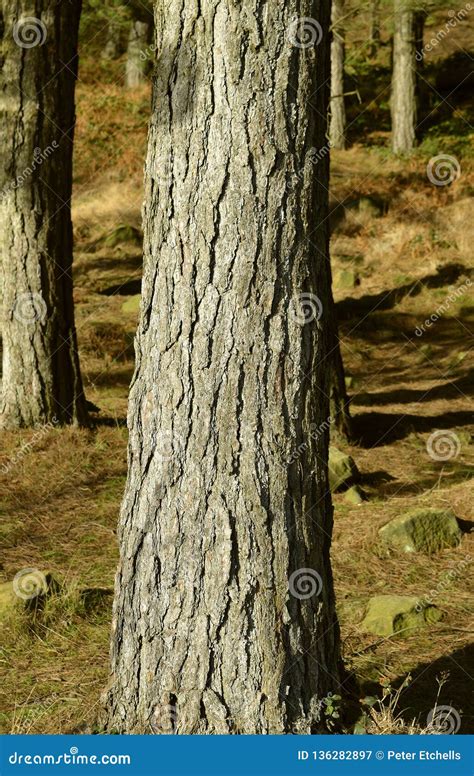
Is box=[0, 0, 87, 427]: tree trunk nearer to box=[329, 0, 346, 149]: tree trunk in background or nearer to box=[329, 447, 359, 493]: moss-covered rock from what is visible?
box=[329, 447, 359, 493]: moss-covered rock

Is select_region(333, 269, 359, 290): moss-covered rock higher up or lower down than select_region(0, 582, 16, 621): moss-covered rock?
higher up

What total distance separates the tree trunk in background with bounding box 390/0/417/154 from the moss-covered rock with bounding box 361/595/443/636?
47.8 ft

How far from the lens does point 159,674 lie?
121 inches

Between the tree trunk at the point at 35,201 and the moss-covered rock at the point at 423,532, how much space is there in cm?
288

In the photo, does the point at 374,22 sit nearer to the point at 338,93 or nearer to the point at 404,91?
the point at 404,91

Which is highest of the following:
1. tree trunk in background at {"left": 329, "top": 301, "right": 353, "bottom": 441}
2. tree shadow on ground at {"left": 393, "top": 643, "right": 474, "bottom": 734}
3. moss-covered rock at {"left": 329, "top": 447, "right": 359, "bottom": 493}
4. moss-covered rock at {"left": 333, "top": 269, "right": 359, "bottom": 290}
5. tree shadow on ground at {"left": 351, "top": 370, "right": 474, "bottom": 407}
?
moss-covered rock at {"left": 333, "top": 269, "right": 359, "bottom": 290}

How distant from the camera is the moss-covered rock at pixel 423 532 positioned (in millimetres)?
5500

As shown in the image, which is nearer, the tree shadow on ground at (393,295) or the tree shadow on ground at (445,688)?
the tree shadow on ground at (445,688)

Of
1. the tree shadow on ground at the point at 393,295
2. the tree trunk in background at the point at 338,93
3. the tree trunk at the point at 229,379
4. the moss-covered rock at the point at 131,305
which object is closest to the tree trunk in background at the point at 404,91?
the tree trunk in background at the point at 338,93

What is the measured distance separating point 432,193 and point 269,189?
1303cm

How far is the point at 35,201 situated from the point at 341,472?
307cm

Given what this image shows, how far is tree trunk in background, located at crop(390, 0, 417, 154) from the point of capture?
17.3m

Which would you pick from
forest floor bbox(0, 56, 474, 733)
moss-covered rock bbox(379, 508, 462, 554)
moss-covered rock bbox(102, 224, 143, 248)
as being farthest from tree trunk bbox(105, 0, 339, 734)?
moss-covered rock bbox(102, 224, 143, 248)

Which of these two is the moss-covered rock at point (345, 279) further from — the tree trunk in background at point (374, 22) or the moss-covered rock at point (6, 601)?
the moss-covered rock at point (6, 601)
